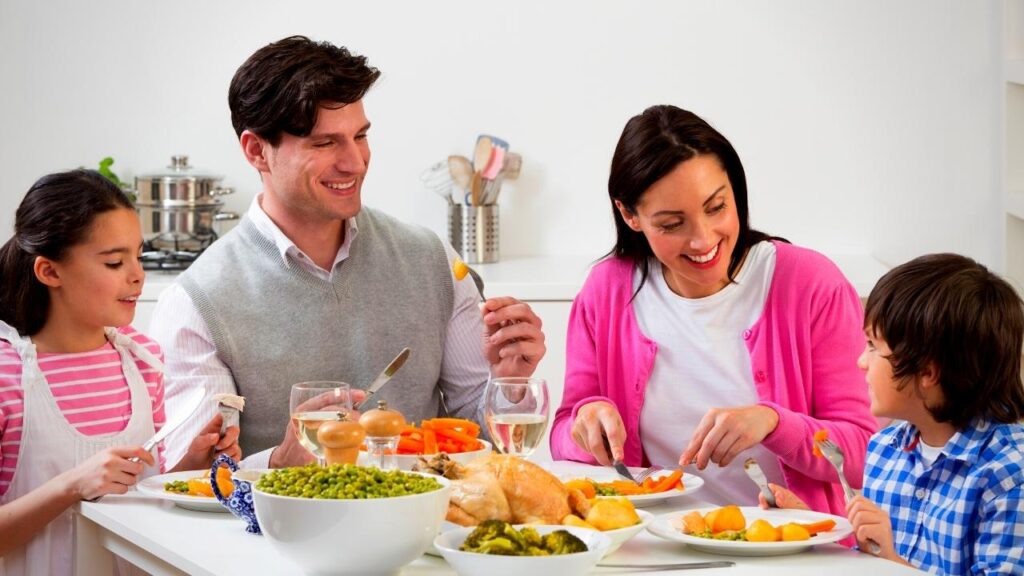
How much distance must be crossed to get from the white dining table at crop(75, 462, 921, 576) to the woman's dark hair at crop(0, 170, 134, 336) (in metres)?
0.43

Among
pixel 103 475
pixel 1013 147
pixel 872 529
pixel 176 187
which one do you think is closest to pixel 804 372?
pixel 872 529

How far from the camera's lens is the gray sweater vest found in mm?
2262

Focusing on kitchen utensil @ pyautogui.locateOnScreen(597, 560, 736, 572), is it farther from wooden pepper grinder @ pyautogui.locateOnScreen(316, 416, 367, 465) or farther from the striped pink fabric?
the striped pink fabric

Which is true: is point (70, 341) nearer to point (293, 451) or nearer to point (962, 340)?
point (293, 451)

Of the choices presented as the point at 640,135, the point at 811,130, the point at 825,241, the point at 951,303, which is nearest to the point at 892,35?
the point at 811,130

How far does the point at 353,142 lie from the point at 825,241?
2072mm

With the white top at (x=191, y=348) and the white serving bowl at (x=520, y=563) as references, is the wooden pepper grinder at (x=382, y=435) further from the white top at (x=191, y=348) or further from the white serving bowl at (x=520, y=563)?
the white top at (x=191, y=348)

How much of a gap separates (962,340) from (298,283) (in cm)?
117

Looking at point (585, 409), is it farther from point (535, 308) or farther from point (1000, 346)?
point (535, 308)

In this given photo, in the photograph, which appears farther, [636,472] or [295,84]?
[295,84]

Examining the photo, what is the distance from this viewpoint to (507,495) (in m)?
1.46

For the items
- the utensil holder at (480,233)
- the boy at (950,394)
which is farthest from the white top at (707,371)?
the utensil holder at (480,233)

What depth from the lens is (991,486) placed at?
5.47 feet

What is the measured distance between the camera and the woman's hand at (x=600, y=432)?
73.9 inches
